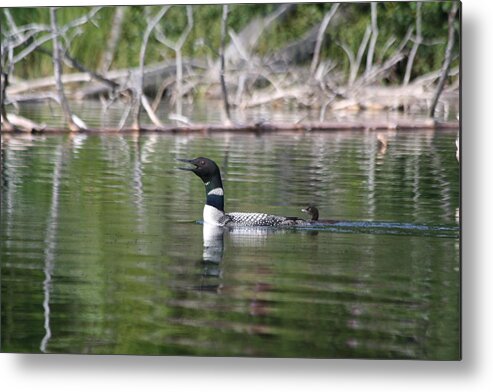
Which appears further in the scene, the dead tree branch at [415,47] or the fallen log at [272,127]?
the fallen log at [272,127]

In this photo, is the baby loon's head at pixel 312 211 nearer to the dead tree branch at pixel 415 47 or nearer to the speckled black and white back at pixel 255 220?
the speckled black and white back at pixel 255 220

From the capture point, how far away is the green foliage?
8.05 m

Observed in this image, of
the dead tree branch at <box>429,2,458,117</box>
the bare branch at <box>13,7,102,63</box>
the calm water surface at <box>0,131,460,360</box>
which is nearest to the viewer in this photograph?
the calm water surface at <box>0,131,460,360</box>

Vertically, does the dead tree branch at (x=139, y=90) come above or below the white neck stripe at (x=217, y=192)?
above

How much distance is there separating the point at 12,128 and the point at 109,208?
66 cm

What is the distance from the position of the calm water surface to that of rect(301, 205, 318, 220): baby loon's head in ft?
0.14

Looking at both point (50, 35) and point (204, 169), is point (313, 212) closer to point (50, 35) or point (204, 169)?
point (204, 169)

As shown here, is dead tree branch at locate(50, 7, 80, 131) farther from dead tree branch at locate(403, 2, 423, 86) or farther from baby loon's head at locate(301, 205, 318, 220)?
dead tree branch at locate(403, 2, 423, 86)

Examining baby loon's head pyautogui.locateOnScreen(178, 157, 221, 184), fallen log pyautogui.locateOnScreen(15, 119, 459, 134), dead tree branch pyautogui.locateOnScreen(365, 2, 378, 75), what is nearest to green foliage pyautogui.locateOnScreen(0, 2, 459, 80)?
dead tree branch pyautogui.locateOnScreen(365, 2, 378, 75)

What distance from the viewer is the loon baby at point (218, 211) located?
28.5ft

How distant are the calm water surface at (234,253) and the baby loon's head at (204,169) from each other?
0.20 m

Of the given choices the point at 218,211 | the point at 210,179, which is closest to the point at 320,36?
the point at 210,179

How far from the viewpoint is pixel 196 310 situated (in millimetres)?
7570

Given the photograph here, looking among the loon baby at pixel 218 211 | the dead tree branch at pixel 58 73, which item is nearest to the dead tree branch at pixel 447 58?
the loon baby at pixel 218 211
